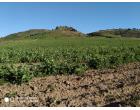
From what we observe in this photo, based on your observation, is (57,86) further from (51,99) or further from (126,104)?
(126,104)

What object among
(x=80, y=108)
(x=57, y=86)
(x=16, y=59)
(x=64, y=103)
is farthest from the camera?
(x=16, y=59)

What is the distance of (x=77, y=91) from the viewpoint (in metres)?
10.5

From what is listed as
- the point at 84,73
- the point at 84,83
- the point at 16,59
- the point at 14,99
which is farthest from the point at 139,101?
the point at 16,59

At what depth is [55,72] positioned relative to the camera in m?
14.2

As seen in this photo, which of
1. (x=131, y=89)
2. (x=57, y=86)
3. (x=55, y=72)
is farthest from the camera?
(x=55, y=72)

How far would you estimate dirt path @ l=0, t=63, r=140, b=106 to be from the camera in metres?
8.95

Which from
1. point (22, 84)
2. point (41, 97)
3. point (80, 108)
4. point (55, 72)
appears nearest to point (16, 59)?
point (55, 72)

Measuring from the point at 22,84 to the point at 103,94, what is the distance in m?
3.05

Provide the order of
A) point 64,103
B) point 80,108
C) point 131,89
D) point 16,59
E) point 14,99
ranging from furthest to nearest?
point 16,59, point 131,89, point 14,99, point 64,103, point 80,108

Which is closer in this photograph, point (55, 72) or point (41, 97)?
point (41, 97)

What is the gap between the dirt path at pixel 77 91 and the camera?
8.95 metres

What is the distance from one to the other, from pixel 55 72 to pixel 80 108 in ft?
20.5

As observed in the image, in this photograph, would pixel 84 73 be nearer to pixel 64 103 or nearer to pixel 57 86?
pixel 57 86

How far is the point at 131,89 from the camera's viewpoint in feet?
33.7
